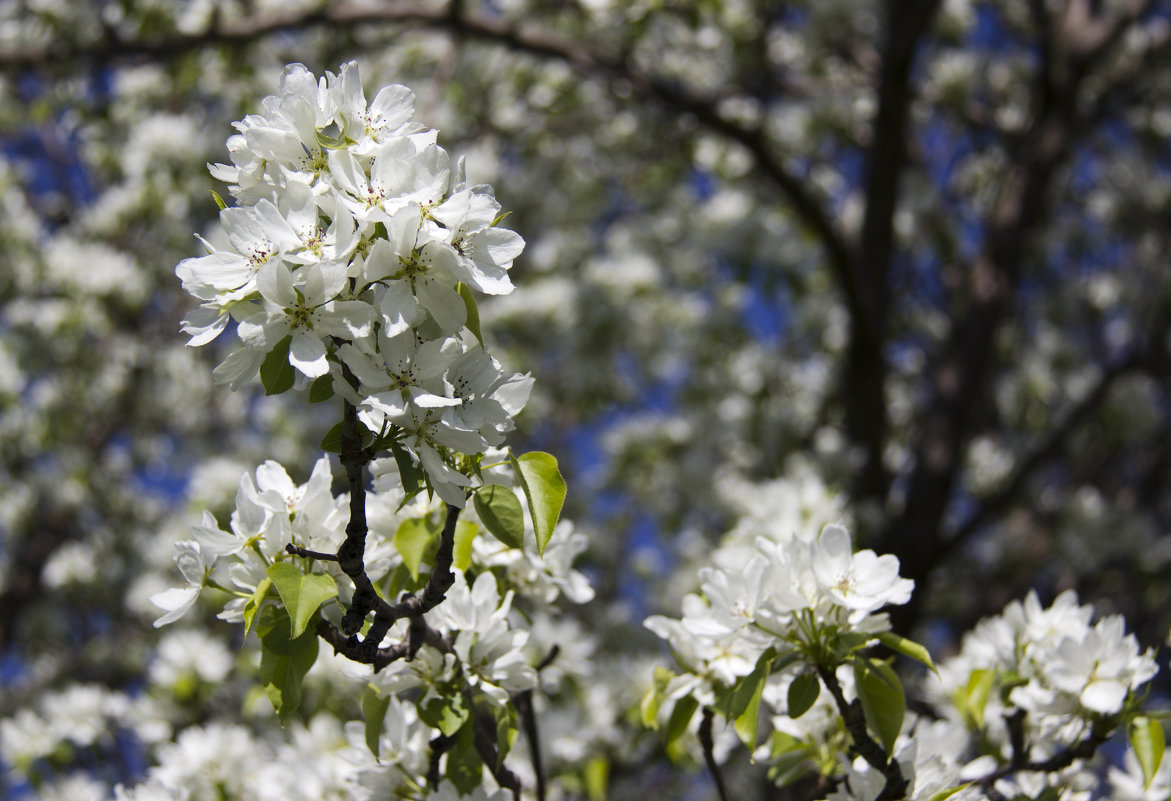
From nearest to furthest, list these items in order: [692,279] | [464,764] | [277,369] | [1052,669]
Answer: [277,369] → [464,764] → [1052,669] → [692,279]

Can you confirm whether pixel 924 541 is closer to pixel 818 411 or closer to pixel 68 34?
pixel 818 411

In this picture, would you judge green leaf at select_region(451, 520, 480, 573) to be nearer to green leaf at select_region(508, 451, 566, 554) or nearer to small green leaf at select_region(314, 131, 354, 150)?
green leaf at select_region(508, 451, 566, 554)

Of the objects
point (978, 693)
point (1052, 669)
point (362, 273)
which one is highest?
point (362, 273)

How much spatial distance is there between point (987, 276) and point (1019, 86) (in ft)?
6.93

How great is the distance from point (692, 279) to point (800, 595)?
4508 millimetres

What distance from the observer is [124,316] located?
17.9 ft

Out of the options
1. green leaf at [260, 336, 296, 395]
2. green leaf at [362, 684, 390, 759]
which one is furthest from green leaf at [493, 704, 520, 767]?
green leaf at [260, 336, 296, 395]

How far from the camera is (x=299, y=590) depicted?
1.08 metres

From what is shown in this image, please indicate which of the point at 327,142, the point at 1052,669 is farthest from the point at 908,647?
A: the point at 327,142

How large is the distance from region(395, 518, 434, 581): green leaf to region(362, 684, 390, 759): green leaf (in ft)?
0.80

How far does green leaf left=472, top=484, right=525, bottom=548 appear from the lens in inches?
45.8

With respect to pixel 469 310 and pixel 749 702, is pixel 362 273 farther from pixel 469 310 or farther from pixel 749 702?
pixel 749 702

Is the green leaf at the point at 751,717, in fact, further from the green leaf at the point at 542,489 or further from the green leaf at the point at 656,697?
the green leaf at the point at 542,489

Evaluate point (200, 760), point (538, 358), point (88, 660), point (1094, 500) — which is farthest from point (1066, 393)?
point (88, 660)
